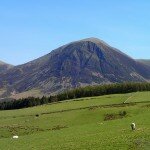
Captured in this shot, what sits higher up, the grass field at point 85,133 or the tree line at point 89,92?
the tree line at point 89,92

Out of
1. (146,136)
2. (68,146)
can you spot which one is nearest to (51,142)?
(68,146)

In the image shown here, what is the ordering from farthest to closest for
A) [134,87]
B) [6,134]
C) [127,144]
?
[134,87]
[6,134]
[127,144]

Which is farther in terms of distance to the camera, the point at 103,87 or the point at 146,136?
→ the point at 103,87

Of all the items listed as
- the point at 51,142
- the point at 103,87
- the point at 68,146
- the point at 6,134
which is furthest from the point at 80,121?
the point at 103,87

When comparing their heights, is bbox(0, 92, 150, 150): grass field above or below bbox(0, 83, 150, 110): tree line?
below

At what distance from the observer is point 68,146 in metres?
39.8

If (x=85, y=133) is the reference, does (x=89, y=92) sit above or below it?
above

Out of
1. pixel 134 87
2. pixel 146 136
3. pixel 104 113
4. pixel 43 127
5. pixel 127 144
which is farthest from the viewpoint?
pixel 134 87

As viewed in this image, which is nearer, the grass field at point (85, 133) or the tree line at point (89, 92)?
the grass field at point (85, 133)

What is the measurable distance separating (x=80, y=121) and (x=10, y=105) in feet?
330

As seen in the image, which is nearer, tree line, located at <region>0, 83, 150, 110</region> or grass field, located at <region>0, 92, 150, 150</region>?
grass field, located at <region>0, 92, 150, 150</region>

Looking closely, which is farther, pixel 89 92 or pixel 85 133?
pixel 89 92

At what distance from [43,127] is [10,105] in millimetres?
102646

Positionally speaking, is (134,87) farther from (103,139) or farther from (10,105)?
(103,139)
